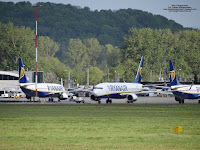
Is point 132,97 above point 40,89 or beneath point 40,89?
beneath

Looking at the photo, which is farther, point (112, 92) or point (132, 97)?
point (112, 92)

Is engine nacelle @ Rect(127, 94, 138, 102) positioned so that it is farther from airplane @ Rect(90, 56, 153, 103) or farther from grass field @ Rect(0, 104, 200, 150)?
grass field @ Rect(0, 104, 200, 150)

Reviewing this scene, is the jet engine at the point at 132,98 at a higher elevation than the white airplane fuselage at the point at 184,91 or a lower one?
lower

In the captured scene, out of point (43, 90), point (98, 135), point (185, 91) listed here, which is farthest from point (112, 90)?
point (98, 135)

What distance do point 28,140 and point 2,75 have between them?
125463 mm

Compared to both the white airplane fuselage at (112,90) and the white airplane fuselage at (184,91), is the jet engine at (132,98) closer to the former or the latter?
the white airplane fuselage at (112,90)

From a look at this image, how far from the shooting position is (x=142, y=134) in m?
35.8

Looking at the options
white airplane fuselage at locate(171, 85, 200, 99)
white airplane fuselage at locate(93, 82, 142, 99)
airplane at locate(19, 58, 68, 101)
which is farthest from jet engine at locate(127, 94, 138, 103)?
airplane at locate(19, 58, 68, 101)

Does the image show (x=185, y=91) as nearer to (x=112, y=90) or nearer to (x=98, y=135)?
(x=112, y=90)

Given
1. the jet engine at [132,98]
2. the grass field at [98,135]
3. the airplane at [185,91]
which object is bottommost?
the grass field at [98,135]

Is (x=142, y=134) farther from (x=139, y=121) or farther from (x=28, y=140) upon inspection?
(x=139, y=121)

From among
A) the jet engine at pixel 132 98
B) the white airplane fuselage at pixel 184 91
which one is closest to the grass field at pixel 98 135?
the white airplane fuselage at pixel 184 91

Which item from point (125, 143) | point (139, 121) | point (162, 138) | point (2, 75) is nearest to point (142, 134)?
point (162, 138)

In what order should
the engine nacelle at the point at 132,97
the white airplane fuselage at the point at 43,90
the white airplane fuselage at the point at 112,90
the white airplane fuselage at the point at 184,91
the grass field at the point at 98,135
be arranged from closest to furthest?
the grass field at the point at 98,135, the white airplane fuselage at the point at 184,91, the white airplane fuselage at the point at 112,90, the engine nacelle at the point at 132,97, the white airplane fuselage at the point at 43,90
